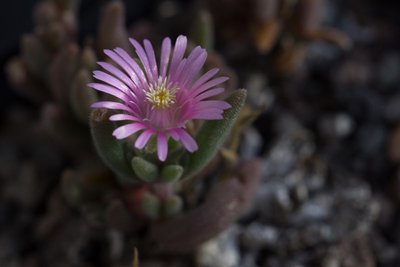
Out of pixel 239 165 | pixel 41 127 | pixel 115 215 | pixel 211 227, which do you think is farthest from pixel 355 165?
pixel 41 127

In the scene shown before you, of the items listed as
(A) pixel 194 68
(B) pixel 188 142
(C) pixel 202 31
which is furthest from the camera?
(C) pixel 202 31

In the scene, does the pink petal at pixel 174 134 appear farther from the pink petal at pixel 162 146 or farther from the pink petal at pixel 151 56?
the pink petal at pixel 151 56

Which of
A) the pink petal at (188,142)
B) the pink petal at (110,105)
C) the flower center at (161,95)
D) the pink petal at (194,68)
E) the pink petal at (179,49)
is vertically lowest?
the pink petal at (188,142)

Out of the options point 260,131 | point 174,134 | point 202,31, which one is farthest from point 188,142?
point 260,131

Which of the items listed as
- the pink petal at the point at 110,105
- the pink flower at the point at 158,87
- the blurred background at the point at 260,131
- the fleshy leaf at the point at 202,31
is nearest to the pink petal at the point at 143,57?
the pink flower at the point at 158,87

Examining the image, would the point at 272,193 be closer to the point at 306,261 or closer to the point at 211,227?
the point at 306,261

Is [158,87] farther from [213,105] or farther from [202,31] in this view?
[202,31]
